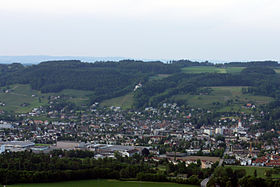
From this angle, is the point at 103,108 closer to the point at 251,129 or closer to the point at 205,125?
the point at 205,125

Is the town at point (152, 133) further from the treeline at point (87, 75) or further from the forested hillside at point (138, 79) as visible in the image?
the treeline at point (87, 75)

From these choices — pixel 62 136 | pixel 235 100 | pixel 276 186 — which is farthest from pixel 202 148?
pixel 235 100

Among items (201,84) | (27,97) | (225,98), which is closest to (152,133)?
(225,98)

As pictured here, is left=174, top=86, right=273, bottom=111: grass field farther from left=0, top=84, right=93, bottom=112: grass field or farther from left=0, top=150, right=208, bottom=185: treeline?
left=0, top=150, right=208, bottom=185: treeline

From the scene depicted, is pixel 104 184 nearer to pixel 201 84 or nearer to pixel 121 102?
pixel 121 102

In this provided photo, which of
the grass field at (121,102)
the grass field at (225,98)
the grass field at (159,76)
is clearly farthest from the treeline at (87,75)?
the grass field at (225,98)
